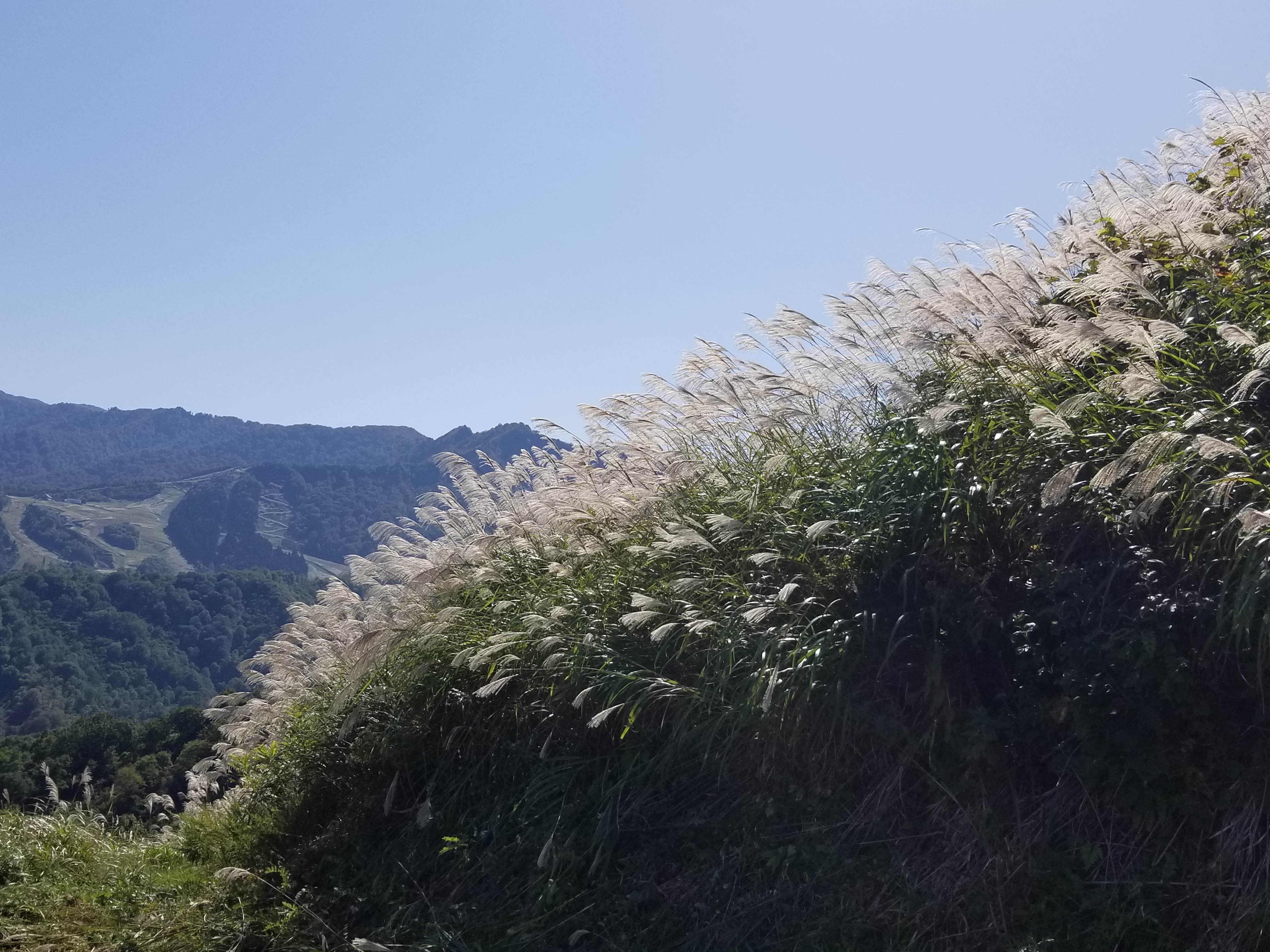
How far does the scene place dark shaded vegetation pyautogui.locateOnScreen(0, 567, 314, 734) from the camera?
10544 cm

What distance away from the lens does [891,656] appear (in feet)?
12.6

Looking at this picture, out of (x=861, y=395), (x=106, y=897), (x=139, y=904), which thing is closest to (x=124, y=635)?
(x=106, y=897)

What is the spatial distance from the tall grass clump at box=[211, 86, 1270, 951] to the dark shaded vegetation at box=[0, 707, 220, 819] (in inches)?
189

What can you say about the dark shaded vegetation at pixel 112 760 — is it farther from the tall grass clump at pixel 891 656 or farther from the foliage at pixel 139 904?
the tall grass clump at pixel 891 656

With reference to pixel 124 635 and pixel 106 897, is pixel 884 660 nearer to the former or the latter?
pixel 106 897

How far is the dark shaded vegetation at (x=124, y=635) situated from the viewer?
346 ft

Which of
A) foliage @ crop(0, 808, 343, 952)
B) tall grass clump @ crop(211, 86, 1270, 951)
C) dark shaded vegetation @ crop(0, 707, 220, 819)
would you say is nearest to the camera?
tall grass clump @ crop(211, 86, 1270, 951)


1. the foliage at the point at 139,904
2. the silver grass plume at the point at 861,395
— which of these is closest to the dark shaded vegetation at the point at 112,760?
the foliage at the point at 139,904

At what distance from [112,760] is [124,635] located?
127 m

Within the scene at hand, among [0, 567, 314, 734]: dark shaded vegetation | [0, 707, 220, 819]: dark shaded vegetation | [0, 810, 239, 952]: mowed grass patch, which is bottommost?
[0, 567, 314, 734]: dark shaded vegetation

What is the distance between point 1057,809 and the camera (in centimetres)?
338

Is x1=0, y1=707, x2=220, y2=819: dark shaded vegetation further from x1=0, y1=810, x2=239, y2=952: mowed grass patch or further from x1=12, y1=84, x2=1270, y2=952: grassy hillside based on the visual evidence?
x1=12, y1=84, x2=1270, y2=952: grassy hillside

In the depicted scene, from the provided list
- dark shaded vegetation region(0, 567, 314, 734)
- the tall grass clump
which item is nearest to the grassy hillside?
the tall grass clump

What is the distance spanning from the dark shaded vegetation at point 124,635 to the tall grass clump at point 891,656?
9892cm
